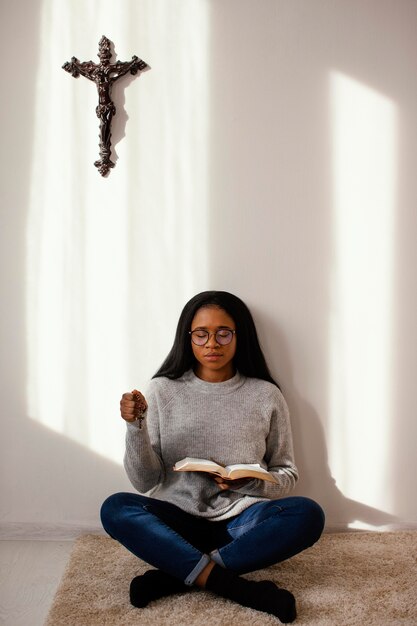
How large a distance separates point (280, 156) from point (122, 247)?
2.22 ft

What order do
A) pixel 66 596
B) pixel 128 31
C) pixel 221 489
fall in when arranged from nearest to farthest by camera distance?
pixel 66 596 → pixel 221 489 → pixel 128 31

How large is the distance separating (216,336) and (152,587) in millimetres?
844

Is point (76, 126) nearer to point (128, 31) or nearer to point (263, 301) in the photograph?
point (128, 31)

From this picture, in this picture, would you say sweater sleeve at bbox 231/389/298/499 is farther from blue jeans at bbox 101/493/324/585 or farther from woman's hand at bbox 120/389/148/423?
woman's hand at bbox 120/389/148/423

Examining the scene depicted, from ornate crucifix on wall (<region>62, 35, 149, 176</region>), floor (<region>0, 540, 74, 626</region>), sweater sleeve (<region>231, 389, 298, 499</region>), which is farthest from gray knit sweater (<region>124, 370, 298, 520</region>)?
ornate crucifix on wall (<region>62, 35, 149, 176</region>)

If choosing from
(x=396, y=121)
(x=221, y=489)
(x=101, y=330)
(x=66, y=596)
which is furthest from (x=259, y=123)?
(x=66, y=596)

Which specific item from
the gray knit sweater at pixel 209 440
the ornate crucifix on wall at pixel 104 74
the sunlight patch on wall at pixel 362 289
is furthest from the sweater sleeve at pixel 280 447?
the ornate crucifix on wall at pixel 104 74

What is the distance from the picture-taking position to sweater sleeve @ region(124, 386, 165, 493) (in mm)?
2184

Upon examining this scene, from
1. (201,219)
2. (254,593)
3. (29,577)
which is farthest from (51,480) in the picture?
(201,219)

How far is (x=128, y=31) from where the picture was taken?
8.07 ft

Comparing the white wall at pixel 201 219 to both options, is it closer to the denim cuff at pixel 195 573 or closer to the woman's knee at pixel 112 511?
the woman's knee at pixel 112 511

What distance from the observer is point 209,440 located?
2.32 metres

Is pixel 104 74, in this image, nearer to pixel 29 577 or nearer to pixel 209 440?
pixel 209 440

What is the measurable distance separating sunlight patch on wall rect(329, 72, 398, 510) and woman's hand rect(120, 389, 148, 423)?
79 cm
